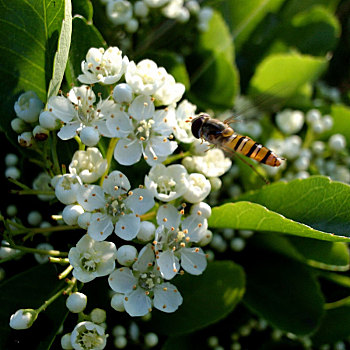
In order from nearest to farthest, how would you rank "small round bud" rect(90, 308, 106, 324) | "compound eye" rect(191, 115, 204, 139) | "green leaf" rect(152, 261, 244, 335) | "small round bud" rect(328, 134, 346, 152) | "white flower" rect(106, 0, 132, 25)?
"small round bud" rect(90, 308, 106, 324), "compound eye" rect(191, 115, 204, 139), "green leaf" rect(152, 261, 244, 335), "white flower" rect(106, 0, 132, 25), "small round bud" rect(328, 134, 346, 152)

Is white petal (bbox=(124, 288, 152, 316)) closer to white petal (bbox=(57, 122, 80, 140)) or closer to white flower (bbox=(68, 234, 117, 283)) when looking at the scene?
white flower (bbox=(68, 234, 117, 283))

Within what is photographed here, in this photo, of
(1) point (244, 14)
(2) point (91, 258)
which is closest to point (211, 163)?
(2) point (91, 258)

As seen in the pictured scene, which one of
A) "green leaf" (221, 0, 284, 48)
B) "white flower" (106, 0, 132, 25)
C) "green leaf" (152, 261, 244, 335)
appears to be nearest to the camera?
"green leaf" (152, 261, 244, 335)

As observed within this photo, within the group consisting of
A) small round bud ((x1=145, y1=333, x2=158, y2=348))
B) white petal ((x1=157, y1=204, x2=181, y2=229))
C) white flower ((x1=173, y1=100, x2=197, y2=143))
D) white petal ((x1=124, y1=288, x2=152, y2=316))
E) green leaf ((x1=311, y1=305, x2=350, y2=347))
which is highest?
white flower ((x1=173, y1=100, x2=197, y2=143))

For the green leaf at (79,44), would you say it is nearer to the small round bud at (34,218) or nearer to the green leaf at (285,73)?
the small round bud at (34,218)

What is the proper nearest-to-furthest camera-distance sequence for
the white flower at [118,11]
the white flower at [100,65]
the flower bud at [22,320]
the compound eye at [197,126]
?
the flower bud at [22,320]
the white flower at [100,65]
the compound eye at [197,126]
the white flower at [118,11]

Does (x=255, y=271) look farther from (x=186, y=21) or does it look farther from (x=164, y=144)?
(x=186, y=21)

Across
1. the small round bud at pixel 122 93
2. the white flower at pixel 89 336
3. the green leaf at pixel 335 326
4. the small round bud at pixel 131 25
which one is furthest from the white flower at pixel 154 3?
the green leaf at pixel 335 326

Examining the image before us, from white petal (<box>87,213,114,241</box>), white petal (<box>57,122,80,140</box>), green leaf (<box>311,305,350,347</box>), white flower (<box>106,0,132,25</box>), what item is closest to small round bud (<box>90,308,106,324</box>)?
white petal (<box>87,213,114,241</box>)
